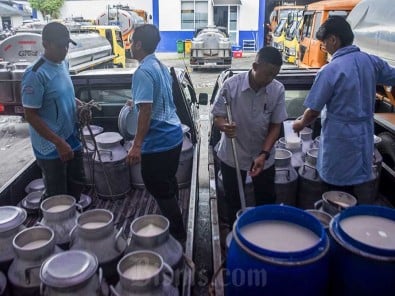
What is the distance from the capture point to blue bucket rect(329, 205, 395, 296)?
5.23 ft

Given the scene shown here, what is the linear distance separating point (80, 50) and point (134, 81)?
719 cm

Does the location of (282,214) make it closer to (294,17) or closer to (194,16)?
(294,17)

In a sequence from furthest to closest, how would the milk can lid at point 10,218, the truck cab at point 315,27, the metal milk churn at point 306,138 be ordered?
the truck cab at point 315,27 → the metal milk churn at point 306,138 → the milk can lid at point 10,218

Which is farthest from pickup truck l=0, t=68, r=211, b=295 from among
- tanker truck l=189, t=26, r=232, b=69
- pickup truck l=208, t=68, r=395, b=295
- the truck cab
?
tanker truck l=189, t=26, r=232, b=69

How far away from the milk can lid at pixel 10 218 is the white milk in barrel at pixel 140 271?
0.93 metres

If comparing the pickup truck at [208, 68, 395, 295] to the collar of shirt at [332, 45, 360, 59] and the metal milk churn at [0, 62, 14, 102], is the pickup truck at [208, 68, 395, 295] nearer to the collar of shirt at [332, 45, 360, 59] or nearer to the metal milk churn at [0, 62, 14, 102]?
the collar of shirt at [332, 45, 360, 59]

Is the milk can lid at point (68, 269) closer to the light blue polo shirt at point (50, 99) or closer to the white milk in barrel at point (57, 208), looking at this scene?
the white milk in barrel at point (57, 208)

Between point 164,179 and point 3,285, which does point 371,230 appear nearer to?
point 164,179

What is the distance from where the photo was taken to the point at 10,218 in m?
2.60

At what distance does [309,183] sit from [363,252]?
2.12 metres

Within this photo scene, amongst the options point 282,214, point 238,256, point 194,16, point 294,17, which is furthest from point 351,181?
point 194,16

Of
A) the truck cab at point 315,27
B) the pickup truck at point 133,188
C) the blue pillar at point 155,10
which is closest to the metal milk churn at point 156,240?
the pickup truck at point 133,188

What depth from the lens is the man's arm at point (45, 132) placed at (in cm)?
296

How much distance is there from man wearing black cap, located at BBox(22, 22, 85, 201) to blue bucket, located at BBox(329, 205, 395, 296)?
7.03ft
